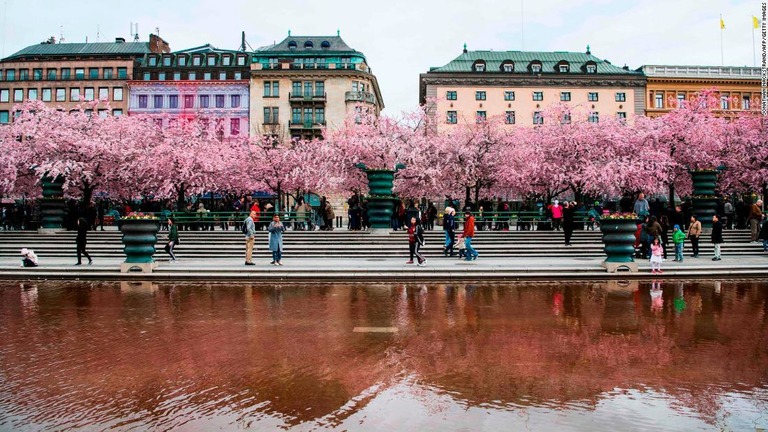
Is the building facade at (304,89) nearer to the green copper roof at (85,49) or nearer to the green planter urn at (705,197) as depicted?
the green copper roof at (85,49)

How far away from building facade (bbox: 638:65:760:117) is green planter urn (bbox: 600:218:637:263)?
58462 millimetres

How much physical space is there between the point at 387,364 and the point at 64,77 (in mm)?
79083

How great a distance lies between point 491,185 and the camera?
41062 mm

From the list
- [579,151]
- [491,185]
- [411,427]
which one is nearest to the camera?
[411,427]

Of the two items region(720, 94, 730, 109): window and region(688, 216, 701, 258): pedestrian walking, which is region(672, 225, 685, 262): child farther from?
region(720, 94, 730, 109): window

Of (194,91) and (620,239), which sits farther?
(194,91)

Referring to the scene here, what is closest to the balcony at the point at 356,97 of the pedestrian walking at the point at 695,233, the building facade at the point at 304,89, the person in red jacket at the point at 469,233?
the building facade at the point at 304,89

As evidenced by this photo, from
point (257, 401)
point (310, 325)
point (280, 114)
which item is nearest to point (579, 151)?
point (310, 325)

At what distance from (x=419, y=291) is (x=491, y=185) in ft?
88.2

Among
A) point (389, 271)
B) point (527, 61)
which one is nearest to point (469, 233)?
point (389, 271)

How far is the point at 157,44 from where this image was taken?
78.6m

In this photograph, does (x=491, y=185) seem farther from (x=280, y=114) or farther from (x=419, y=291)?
(x=280, y=114)

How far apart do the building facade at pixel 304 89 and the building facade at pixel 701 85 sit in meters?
34.5

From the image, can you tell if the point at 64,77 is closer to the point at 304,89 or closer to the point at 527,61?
the point at 304,89
